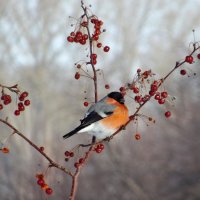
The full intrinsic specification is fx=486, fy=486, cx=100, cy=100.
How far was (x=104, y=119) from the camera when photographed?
2.11 m

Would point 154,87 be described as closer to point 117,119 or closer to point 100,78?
point 117,119

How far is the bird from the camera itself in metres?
2.02

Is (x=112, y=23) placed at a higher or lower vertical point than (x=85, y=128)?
higher

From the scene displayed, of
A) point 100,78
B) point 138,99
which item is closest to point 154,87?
point 138,99

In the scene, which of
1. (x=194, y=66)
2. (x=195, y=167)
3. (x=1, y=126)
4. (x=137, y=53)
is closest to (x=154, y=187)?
(x=195, y=167)

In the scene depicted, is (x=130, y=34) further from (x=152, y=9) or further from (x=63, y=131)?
(x=63, y=131)

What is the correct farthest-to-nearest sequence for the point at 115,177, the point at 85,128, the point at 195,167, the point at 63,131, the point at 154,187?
→ the point at 63,131, the point at 115,177, the point at 154,187, the point at 195,167, the point at 85,128

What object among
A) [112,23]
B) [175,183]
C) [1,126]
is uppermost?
[112,23]

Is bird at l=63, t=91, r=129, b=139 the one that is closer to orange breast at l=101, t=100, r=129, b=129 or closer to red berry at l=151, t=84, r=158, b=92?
orange breast at l=101, t=100, r=129, b=129

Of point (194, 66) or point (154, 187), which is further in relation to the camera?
point (154, 187)

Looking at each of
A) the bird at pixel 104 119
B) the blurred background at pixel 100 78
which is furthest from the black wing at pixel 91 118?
the blurred background at pixel 100 78

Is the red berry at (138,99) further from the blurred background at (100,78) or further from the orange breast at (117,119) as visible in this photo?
the blurred background at (100,78)

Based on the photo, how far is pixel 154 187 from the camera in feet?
26.7

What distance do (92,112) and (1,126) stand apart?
13.9 metres
